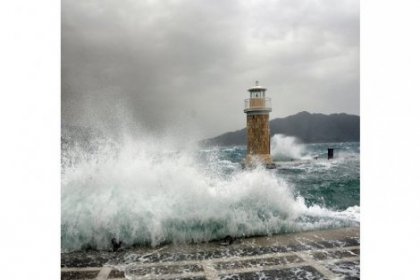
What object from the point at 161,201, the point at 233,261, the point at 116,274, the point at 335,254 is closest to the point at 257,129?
the point at 161,201

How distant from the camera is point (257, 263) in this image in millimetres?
1962

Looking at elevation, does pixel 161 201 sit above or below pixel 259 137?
below

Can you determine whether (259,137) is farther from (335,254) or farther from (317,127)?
(335,254)

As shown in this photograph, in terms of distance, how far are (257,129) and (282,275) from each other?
2.71 metres

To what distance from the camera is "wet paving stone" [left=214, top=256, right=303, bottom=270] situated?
1920 mm

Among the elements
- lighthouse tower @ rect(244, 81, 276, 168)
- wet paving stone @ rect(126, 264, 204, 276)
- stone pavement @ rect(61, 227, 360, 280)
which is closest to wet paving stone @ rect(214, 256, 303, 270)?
stone pavement @ rect(61, 227, 360, 280)

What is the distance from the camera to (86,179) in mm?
2838

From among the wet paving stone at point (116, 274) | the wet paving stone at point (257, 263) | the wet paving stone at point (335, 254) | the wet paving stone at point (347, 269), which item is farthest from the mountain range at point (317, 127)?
the wet paving stone at point (116, 274)

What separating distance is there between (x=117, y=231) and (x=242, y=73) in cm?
171
